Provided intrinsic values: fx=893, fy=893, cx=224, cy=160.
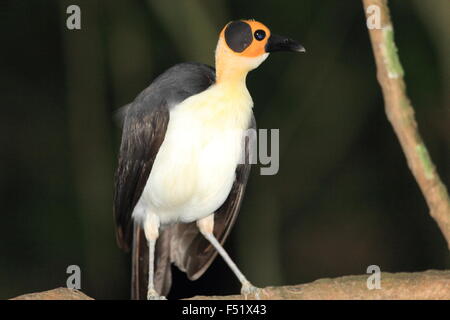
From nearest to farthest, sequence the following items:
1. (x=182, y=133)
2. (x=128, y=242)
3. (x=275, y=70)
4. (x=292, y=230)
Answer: (x=182, y=133)
(x=128, y=242)
(x=275, y=70)
(x=292, y=230)

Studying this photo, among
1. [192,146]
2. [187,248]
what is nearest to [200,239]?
[187,248]

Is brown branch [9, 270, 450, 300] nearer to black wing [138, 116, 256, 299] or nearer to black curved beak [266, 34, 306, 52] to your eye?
black wing [138, 116, 256, 299]

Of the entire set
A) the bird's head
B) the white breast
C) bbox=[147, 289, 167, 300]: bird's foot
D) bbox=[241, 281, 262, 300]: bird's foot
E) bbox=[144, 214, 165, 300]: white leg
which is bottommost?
bbox=[147, 289, 167, 300]: bird's foot

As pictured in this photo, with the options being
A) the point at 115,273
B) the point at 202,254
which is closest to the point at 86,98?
the point at 115,273

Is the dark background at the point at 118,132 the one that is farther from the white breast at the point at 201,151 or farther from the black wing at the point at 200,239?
the white breast at the point at 201,151

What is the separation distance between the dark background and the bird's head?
8.36 ft

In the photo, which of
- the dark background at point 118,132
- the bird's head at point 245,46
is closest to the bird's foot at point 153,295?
the bird's head at point 245,46

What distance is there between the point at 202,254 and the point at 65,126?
2673mm

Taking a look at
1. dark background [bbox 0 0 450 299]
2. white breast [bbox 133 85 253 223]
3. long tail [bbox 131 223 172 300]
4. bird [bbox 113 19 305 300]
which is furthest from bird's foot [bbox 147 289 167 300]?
dark background [bbox 0 0 450 299]

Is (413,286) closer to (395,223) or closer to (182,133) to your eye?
(182,133)

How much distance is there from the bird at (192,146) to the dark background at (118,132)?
2100mm

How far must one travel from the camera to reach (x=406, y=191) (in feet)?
25.9

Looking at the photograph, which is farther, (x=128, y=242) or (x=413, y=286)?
(x=128, y=242)

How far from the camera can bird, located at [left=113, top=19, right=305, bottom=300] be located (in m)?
4.55
